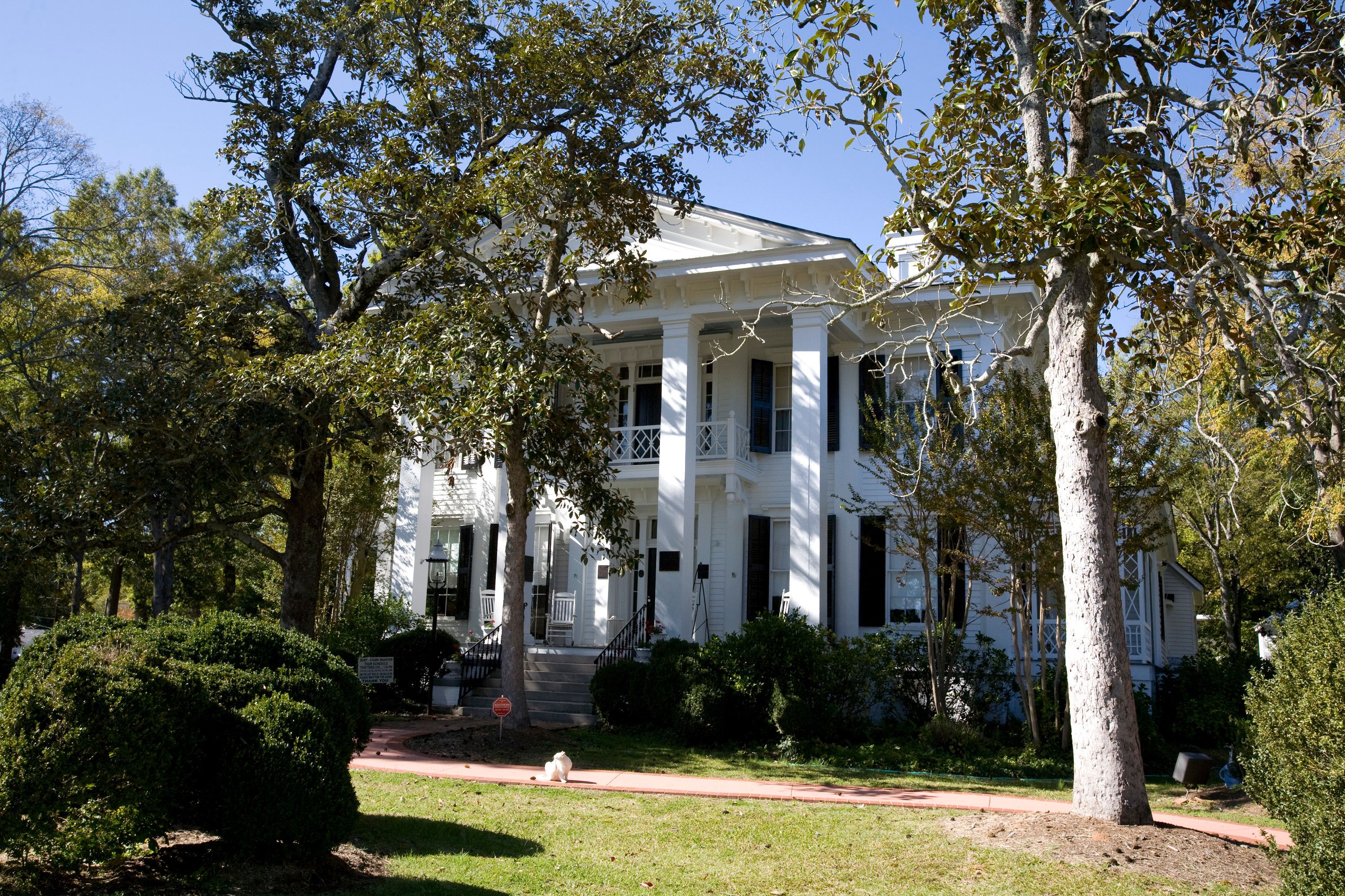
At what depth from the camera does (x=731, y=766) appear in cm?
1289

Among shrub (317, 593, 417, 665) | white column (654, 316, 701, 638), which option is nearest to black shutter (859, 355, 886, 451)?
white column (654, 316, 701, 638)

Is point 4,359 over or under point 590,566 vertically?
over

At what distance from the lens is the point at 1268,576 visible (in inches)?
1180

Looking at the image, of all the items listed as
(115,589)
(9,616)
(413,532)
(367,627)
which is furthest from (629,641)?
(115,589)

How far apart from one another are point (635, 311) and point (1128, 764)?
520 inches

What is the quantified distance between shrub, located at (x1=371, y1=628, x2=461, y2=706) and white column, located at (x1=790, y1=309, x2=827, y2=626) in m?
6.79

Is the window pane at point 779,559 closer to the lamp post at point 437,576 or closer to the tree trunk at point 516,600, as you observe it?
the lamp post at point 437,576

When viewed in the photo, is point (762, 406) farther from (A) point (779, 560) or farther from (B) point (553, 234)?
(B) point (553, 234)

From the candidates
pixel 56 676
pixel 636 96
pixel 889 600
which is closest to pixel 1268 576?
pixel 889 600

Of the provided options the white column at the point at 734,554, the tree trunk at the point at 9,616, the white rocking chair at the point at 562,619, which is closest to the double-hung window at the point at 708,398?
the white column at the point at 734,554

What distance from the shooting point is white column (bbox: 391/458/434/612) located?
21.2 meters

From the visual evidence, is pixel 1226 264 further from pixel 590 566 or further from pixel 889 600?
pixel 590 566

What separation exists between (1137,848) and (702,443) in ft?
43.5

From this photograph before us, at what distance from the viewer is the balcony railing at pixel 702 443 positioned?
1916 centimetres
